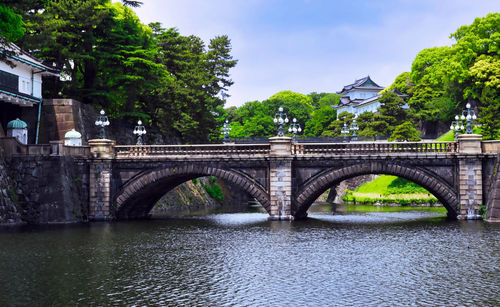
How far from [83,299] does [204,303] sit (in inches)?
157

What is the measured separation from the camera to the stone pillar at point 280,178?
41.0 m

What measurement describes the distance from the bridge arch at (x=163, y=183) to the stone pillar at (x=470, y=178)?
14.3 meters

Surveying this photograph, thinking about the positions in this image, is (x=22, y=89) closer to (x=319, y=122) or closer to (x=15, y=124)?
(x=15, y=124)

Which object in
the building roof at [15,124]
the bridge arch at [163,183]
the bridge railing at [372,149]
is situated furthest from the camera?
the building roof at [15,124]

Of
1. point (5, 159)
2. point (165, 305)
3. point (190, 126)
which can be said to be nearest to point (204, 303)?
point (165, 305)

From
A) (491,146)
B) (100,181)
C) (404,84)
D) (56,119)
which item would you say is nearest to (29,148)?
(100,181)

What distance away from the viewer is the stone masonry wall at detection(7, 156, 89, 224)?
39.8 meters

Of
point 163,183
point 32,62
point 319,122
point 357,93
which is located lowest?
point 163,183

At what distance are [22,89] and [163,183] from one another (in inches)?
576

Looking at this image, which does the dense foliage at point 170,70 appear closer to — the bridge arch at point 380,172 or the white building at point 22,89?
the white building at point 22,89

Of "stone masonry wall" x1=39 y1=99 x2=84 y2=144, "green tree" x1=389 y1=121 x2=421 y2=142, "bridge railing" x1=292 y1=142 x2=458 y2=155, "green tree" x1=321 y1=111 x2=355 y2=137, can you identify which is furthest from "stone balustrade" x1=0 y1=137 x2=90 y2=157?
"green tree" x1=321 y1=111 x2=355 y2=137

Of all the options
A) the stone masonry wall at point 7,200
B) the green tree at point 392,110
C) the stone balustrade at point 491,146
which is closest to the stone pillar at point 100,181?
the stone masonry wall at point 7,200

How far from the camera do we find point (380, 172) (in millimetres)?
41062

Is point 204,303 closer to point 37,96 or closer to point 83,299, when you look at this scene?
point 83,299
